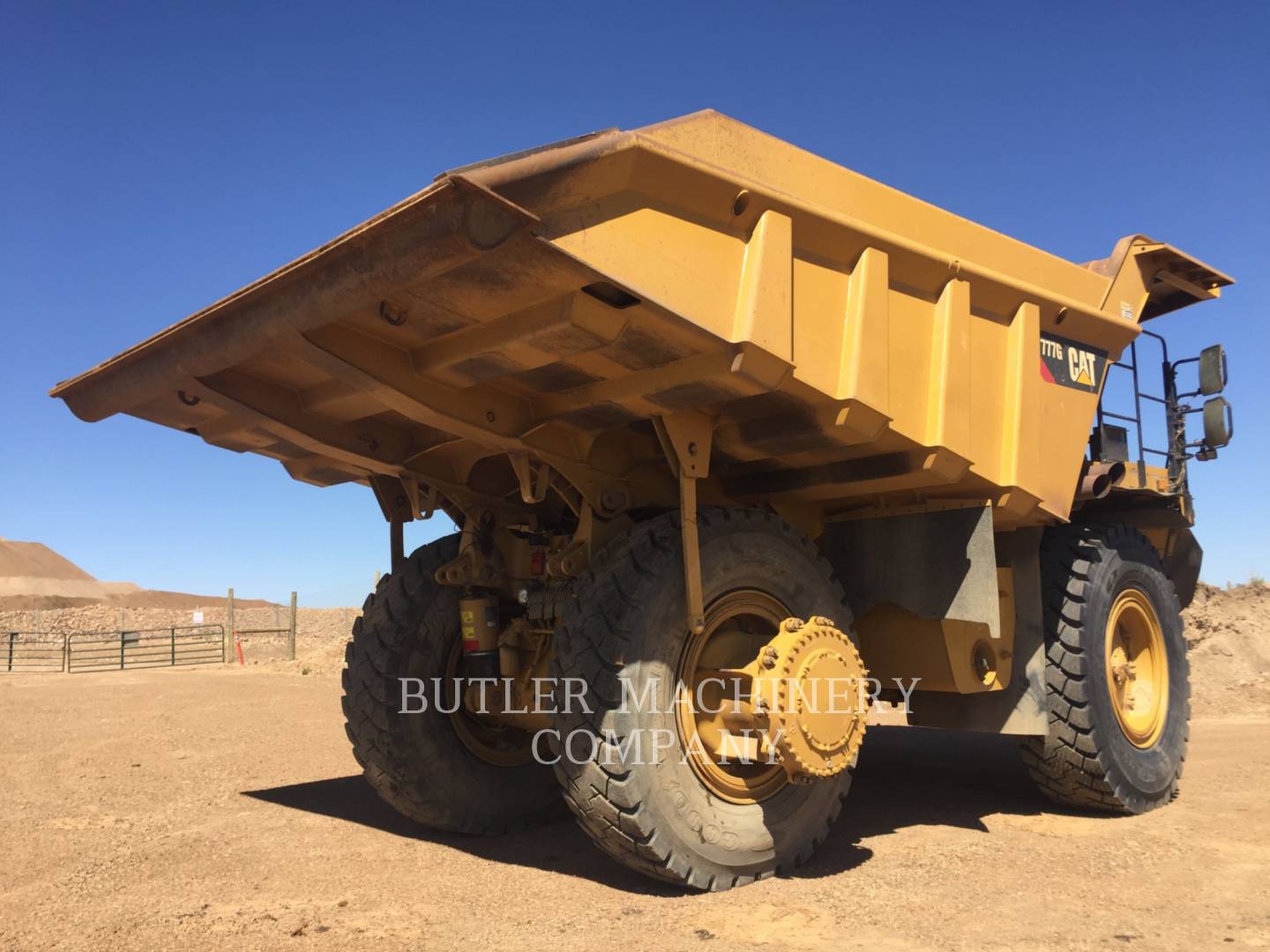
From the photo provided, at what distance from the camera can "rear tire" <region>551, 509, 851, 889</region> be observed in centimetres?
399

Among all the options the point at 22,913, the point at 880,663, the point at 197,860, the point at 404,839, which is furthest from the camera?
the point at 880,663

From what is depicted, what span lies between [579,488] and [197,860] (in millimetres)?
2507

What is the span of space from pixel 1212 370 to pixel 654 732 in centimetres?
522

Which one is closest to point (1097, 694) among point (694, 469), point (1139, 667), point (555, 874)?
point (1139, 667)

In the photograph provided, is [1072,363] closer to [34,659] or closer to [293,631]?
[293,631]

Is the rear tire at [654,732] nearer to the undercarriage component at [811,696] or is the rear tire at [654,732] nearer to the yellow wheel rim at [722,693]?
the yellow wheel rim at [722,693]

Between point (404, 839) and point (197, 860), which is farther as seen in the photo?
point (404, 839)

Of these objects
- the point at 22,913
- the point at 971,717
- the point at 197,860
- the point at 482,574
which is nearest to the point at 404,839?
the point at 197,860

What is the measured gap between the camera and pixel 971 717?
5.84m

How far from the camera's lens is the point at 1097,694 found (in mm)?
5715

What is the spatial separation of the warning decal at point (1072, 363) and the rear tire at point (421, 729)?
361cm

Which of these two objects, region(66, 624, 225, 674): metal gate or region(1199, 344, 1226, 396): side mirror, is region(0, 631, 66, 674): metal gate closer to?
region(66, 624, 225, 674): metal gate

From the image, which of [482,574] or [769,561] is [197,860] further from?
[769,561]

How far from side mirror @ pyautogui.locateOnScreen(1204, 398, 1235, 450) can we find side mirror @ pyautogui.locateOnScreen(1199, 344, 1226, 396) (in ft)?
0.13
